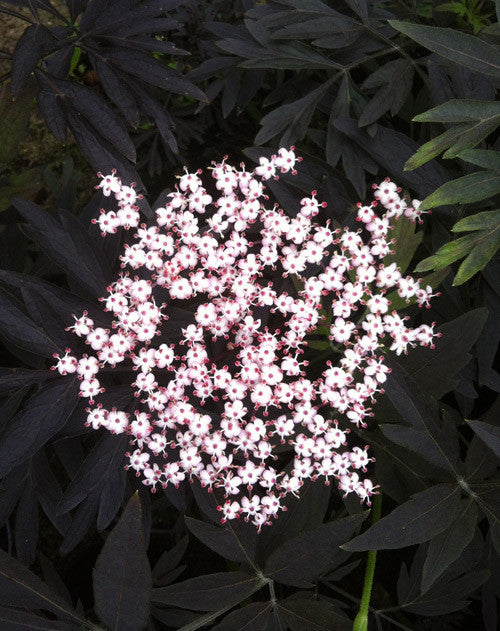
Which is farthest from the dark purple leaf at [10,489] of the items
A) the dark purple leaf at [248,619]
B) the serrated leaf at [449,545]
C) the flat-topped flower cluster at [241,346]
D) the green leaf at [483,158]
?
the green leaf at [483,158]

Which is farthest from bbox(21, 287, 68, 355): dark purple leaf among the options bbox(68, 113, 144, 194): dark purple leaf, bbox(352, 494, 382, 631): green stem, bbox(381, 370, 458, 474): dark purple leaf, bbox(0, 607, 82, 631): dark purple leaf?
bbox(352, 494, 382, 631): green stem

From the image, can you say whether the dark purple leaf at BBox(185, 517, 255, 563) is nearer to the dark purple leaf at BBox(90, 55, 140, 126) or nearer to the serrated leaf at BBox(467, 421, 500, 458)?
the serrated leaf at BBox(467, 421, 500, 458)

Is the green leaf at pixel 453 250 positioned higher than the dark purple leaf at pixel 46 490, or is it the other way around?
the green leaf at pixel 453 250

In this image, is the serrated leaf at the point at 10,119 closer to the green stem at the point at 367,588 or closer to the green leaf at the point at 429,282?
the green leaf at the point at 429,282

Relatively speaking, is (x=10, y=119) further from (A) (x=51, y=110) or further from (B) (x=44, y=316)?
(B) (x=44, y=316)

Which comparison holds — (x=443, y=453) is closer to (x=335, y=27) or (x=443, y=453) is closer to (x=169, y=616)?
(x=169, y=616)

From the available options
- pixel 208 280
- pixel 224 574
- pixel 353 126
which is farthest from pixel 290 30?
pixel 224 574
